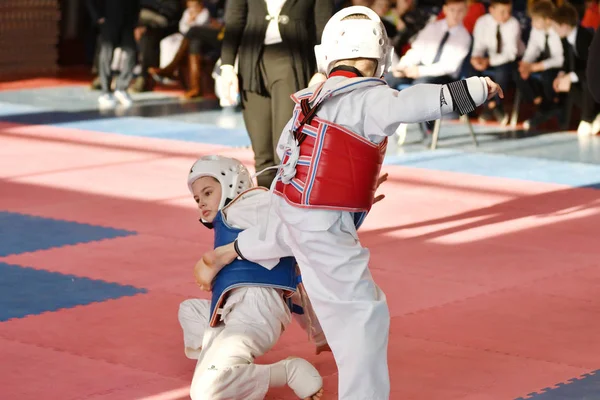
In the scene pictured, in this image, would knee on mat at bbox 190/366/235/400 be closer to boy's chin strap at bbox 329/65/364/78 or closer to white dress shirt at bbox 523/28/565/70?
boy's chin strap at bbox 329/65/364/78

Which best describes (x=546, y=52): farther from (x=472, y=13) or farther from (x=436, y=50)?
(x=472, y=13)

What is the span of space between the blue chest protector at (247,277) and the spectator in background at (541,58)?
8.33m

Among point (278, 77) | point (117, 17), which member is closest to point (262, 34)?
point (278, 77)

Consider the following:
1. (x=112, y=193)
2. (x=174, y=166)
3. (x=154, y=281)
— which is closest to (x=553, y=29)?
(x=174, y=166)

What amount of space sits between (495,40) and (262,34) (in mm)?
6117

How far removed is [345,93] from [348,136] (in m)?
0.15

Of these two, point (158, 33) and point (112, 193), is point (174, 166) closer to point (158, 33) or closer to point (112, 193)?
point (112, 193)

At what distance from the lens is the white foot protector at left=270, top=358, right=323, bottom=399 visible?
4.38 m

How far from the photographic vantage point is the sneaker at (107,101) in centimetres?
1496

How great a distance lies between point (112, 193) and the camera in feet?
30.3

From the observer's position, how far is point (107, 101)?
15.0 meters

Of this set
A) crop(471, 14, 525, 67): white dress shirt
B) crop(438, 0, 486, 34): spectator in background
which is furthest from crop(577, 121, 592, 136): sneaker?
crop(438, 0, 486, 34): spectator in background

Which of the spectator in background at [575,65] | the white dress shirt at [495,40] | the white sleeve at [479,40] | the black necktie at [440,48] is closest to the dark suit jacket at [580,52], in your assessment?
the spectator in background at [575,65]

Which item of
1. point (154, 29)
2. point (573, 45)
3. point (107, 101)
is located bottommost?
point (107, 101)
